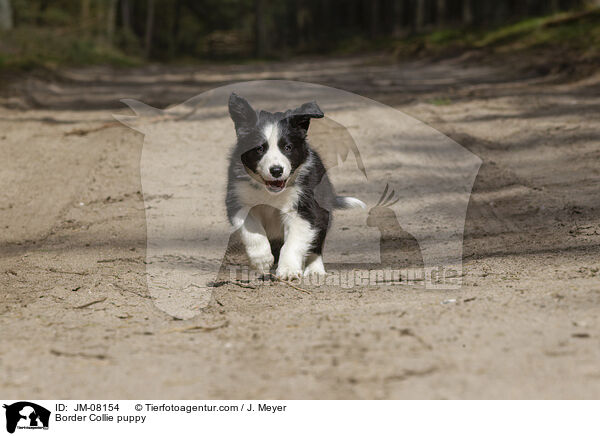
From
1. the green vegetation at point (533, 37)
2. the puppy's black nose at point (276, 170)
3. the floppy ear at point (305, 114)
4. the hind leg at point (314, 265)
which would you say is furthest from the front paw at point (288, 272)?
the green vegetation at point (533, 37)

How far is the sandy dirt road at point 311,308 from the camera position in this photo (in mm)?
3000

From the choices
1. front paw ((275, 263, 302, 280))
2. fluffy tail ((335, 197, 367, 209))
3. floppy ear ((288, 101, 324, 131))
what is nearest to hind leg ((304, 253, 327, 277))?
front paw ((275, 263, 302, 280))

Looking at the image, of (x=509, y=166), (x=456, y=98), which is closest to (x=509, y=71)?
(x=456, y=98)

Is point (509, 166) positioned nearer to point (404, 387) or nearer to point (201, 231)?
point (201, 231)

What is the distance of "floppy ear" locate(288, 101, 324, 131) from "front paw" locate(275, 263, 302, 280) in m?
1.10

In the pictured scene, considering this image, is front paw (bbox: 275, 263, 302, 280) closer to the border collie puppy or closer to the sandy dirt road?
the border collie puppy

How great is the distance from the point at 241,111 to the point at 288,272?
4.21 feet

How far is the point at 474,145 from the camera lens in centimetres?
1048

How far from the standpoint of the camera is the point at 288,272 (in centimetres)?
552
